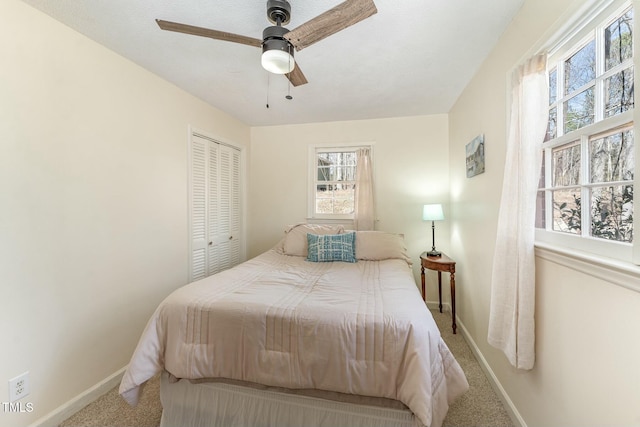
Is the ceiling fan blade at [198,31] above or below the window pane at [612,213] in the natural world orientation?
above

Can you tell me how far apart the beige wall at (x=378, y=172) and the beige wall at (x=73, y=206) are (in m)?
1.52

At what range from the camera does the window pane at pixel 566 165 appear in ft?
3.89

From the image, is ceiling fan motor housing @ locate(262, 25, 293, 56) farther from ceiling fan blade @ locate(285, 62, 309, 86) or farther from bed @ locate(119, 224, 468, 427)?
bed @ locate(119, 224, 468, 427)

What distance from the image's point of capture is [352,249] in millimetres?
2664

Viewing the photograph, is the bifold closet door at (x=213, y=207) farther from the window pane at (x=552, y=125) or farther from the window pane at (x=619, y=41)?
the window pane at (x=619, y=41)

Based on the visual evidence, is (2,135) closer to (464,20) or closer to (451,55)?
(464,20)

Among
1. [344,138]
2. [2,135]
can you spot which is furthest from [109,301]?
[344,138]

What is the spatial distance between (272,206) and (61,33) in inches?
101

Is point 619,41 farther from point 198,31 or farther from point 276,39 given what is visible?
point 198,31

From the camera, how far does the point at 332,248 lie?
2643 mm

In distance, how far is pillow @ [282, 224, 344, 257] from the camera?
2.83 metres

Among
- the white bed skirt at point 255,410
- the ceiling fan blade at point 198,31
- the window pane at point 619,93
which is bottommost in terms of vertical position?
the white bed skirt at point 255,410

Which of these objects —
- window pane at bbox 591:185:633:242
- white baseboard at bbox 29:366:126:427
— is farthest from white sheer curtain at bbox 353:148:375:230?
white baseboard at bbox 29:366:126:427

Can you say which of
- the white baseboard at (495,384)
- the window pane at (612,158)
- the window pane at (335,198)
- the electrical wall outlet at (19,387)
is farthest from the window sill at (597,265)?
the electrical wall outlet at (19,387)
